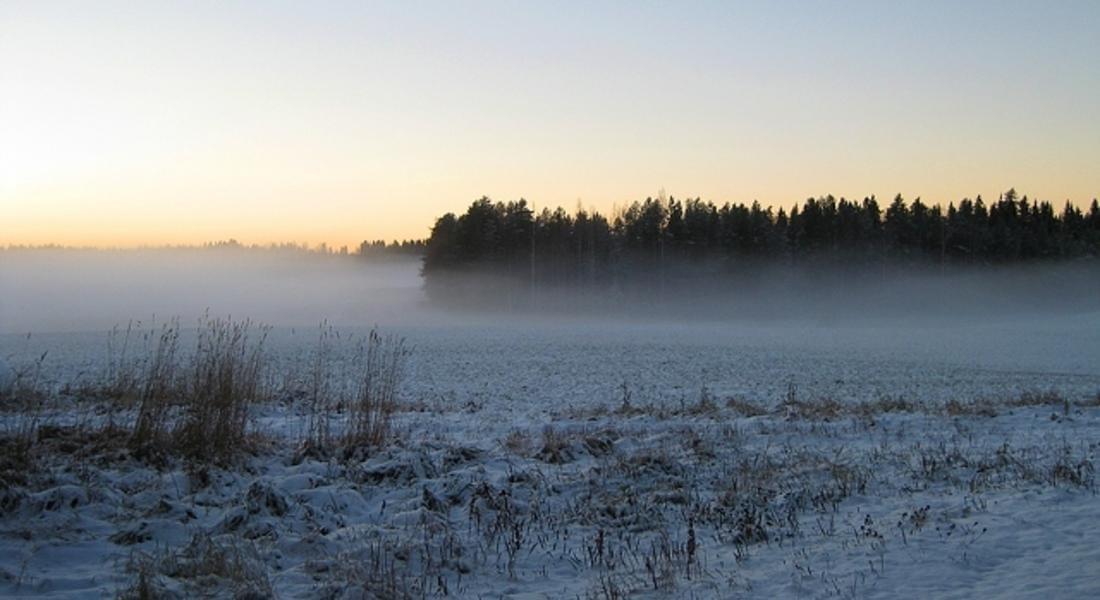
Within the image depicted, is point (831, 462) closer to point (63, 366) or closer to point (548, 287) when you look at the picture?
point (63, 366)

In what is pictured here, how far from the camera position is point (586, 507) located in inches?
308

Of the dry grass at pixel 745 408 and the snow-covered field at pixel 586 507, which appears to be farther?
the dry grass at pixel 745 408

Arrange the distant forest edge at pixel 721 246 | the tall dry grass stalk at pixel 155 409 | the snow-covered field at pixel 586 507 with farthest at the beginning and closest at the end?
the distant forest edge at pixel 721 246 → the tall dry grass stalk at pixel 155 409 → the snow-covered field at pixel 586 507

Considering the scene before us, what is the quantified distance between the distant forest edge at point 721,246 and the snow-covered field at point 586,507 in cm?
6220

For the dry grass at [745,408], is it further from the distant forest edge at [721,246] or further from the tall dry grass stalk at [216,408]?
the distant forest edge at [721,246]

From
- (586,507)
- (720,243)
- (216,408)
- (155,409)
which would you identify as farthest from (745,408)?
(720,243)

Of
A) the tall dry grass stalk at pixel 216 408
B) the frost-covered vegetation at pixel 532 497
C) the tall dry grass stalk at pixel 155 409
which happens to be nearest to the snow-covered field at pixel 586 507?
the frost-covered vegetation at pixel 532 497

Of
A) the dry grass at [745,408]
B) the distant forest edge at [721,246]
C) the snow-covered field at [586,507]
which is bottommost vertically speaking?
the dry grass at [745,408]

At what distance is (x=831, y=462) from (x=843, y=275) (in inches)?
2836

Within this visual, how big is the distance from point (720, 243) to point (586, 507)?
72404 millimetres

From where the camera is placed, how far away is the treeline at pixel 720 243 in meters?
76.8

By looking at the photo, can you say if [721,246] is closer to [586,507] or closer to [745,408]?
[745,408]

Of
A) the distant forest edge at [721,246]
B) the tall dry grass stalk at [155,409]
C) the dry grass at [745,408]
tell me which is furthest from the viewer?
the distant forest edge at [721,246]

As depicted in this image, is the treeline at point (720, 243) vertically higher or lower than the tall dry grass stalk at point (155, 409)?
higher
